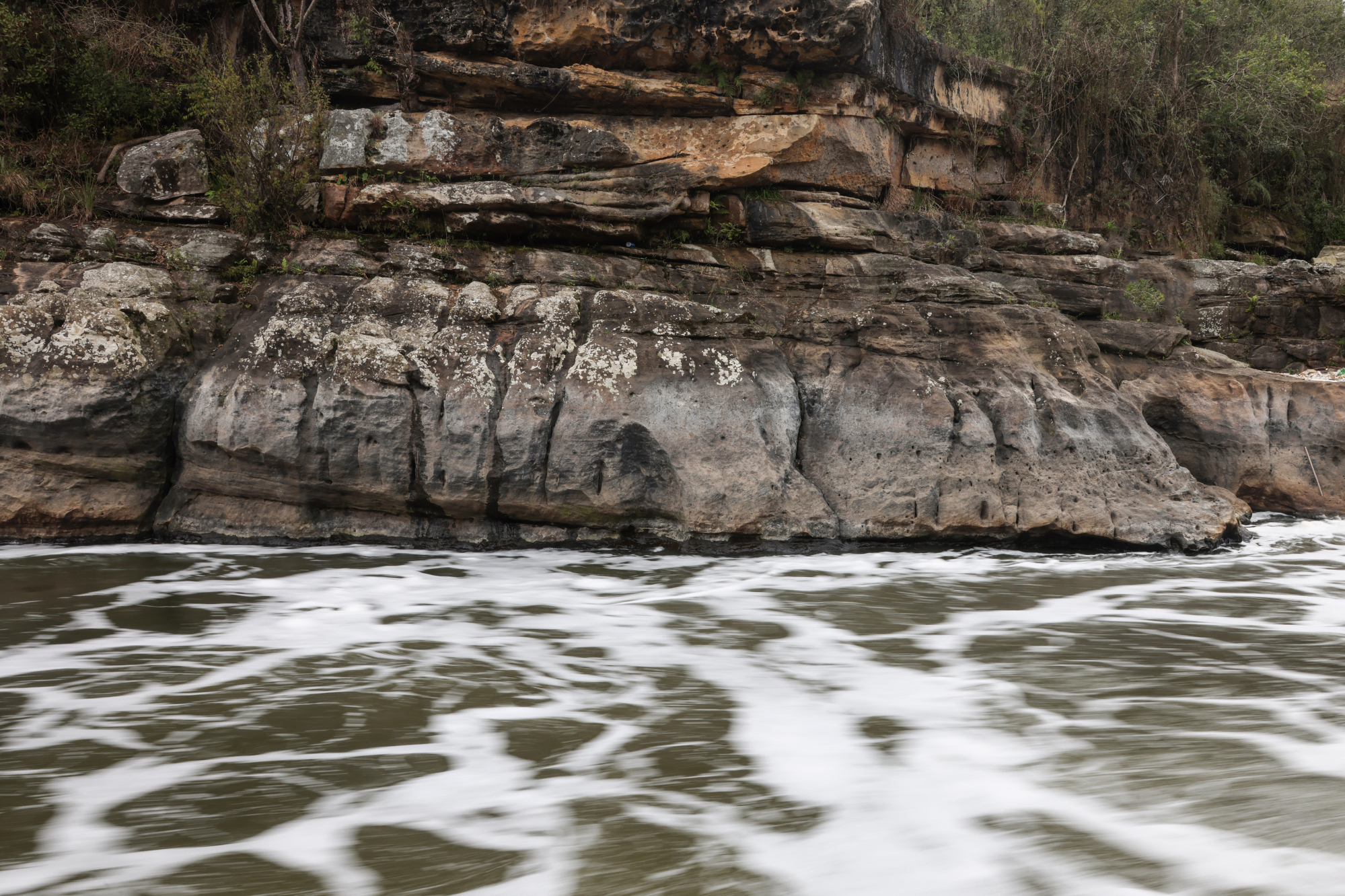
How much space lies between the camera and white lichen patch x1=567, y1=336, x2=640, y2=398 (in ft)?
21.0

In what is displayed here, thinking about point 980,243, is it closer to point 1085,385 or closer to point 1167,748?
point 1085,385

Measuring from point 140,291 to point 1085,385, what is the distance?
8.35 meters

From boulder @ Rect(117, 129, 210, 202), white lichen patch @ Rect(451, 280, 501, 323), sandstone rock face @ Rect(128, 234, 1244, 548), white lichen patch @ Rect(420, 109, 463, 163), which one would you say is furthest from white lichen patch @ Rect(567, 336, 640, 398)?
boulder @ Rect(117, 129, 210, 202)

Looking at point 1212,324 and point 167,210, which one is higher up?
point 167,210

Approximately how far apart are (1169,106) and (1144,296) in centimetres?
437

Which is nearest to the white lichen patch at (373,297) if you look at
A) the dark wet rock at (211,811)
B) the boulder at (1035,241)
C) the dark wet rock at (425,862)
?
the dark wet rock at (211,811)

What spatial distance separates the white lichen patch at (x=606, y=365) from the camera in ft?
21.0

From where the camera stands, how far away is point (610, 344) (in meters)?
6.56

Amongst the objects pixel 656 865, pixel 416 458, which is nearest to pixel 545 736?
pixel 656 865

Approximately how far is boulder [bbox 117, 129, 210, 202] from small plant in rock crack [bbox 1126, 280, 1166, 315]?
10063 mm

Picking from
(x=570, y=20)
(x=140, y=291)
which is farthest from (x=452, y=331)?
(x=570, y=20)

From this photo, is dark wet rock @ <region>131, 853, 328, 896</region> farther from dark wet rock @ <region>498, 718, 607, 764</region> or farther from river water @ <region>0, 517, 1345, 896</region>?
dark wet rock @ <region>498, 718, 607, 764</region>

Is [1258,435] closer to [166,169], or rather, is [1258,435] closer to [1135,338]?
[1135,338]

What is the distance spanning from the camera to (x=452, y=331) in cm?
654
